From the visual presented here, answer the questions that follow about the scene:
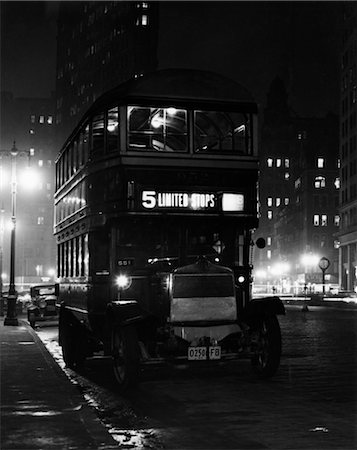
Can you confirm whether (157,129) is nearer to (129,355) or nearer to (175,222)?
(175,222)

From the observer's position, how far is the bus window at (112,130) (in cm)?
1437

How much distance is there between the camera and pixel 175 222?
47.0 ft

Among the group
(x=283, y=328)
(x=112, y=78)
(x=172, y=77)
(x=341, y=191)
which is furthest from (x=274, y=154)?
(x=172, y=77)

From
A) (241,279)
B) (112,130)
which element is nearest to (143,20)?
(112,130)

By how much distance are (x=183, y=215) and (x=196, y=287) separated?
4.80ft

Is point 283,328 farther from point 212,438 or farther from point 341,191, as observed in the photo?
point 341,191

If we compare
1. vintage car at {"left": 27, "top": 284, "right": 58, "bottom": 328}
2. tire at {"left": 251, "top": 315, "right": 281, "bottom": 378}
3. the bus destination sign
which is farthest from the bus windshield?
vintage car at {"left": 27, "top": 284, "right": 58, "bottom": 328}

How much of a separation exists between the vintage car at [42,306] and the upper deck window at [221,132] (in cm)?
2065

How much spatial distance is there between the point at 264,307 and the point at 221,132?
3.47 meters

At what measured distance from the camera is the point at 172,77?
14594mm

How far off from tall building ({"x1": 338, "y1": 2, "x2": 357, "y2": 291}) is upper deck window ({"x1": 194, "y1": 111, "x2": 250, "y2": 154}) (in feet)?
303

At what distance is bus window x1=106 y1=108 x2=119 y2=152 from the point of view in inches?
566

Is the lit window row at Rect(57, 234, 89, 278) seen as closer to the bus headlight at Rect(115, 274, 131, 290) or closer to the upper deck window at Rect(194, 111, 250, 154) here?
the bus headlight at Rect(115, 274, 131, 290)

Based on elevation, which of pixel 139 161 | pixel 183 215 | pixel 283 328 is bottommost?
pixel 283 328
